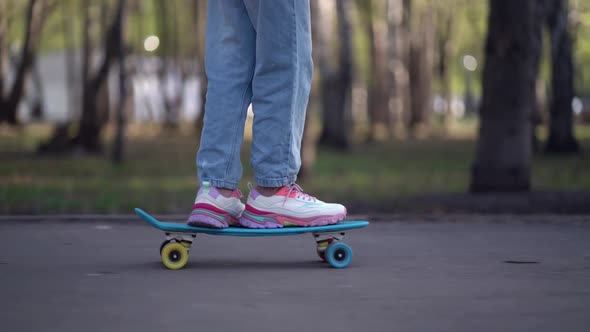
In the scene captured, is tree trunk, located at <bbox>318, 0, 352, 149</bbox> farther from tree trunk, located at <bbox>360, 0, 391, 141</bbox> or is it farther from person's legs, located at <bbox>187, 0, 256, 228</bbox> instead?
person's legs, located at <bbox>187, 0, 256, 228</bbox>

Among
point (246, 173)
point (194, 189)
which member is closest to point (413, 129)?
point (246, 173)

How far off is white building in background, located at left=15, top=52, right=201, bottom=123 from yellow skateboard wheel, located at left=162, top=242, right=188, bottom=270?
4120 cm

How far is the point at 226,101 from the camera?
201 inches

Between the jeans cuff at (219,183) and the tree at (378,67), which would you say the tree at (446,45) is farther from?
the jeans cuff at (219,183)

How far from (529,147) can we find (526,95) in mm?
507

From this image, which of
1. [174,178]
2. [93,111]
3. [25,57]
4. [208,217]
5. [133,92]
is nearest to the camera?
[208,217]

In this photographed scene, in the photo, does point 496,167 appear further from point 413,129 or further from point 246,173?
point 413,129

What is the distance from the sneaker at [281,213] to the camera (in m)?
5.07

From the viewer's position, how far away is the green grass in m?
10.2

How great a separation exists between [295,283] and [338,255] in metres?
0.55

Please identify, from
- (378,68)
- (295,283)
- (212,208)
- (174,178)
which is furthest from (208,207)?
Answer: (378,68)

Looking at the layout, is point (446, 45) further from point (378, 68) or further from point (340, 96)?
point (340, 96)

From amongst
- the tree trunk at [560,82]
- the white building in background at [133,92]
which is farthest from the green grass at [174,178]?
the white building in background at [133,92]

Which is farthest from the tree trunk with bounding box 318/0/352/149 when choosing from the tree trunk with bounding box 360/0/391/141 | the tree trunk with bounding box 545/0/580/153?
the tree trunk with bounding box 360/0/391/141
